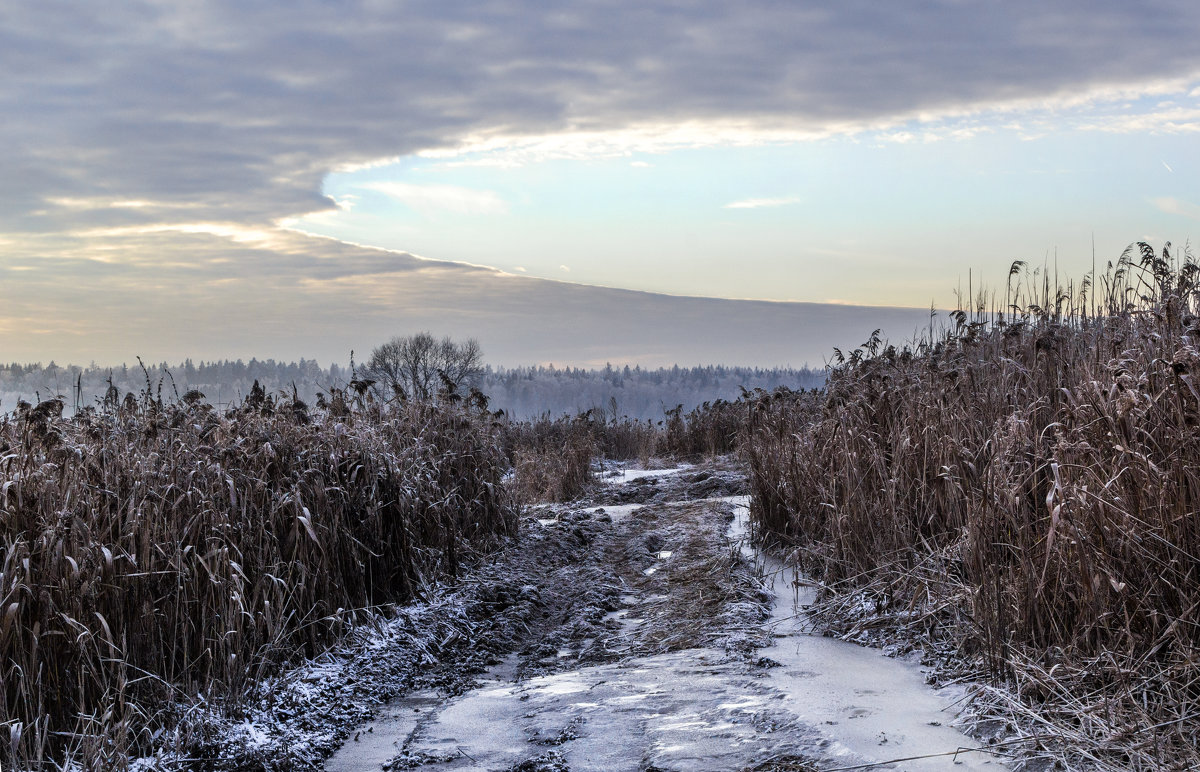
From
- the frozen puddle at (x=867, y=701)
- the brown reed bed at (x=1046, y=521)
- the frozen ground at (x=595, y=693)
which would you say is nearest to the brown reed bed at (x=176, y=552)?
the frozen ground at (x=595, y=693)

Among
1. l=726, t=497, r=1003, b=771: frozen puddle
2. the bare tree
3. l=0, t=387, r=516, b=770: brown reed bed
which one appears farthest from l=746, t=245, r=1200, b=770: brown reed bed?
the bare tree

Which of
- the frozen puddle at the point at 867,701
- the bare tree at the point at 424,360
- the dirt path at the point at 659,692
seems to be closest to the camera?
the frozen puddle at the point at 867,701

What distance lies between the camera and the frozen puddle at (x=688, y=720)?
3.32 m

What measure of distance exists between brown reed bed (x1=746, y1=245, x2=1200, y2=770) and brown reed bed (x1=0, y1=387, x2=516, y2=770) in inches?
121

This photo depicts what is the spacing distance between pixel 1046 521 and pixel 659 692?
2.19m

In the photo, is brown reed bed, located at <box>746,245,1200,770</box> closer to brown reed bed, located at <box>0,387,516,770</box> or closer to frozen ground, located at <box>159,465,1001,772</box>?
frozen ground, located at <box>159,465,1001,772</box>

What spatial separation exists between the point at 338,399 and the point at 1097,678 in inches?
237

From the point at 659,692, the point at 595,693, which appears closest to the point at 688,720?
the point at 659,692

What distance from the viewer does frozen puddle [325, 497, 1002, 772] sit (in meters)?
3.32

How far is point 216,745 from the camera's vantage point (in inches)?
136

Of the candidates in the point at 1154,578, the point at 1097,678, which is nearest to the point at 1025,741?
the point at 1097,678

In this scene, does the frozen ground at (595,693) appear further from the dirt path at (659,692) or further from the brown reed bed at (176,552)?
the brown reed bed at (176,552)

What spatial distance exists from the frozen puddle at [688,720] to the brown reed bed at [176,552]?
850 mm

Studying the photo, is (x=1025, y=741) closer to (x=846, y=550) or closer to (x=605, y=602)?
(x=846, y=550)
